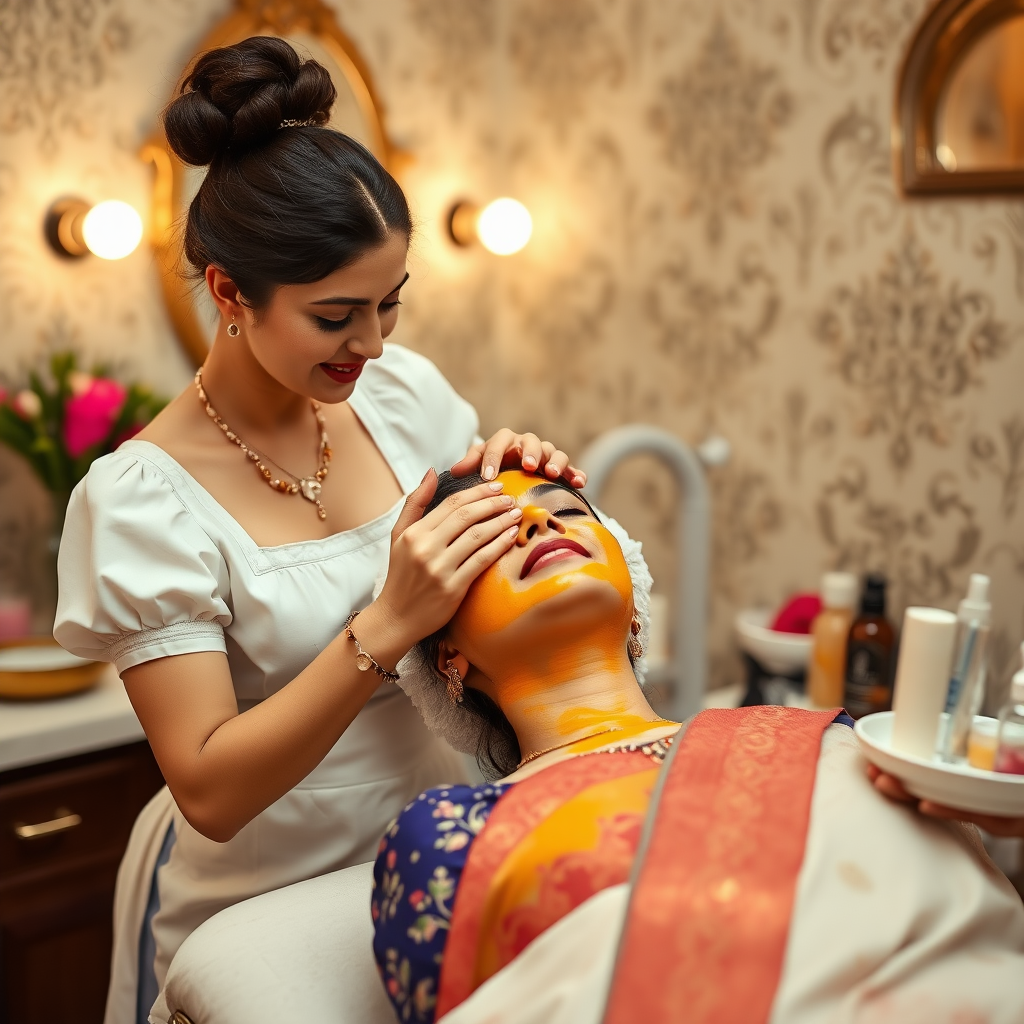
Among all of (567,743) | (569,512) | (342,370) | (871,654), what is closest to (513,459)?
(569,512)

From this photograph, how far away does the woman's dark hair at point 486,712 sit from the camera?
48.9 inches

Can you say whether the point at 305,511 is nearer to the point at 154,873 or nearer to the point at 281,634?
the point at 281,634

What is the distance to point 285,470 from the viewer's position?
1.35 m

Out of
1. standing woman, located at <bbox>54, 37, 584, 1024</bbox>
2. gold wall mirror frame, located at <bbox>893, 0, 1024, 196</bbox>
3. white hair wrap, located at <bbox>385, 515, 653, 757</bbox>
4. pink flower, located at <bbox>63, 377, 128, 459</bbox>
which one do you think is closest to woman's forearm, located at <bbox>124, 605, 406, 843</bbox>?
standing woman, located at <bbox>54, 37, 584, 1024</bbox>

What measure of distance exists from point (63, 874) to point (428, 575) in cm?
112

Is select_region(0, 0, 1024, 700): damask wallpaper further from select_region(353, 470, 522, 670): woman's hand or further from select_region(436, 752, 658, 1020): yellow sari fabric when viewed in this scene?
select_region(436, 752, 658, 1020): yellow sari fabric

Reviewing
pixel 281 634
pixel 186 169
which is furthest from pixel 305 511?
pixel 186 169

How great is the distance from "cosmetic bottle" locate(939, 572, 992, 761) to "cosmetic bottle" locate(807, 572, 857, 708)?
109cm

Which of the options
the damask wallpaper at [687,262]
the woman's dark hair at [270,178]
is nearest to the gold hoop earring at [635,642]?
the woman's dark hair at [270,178]

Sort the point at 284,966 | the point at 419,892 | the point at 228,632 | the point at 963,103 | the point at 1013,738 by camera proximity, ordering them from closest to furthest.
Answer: the point at 1013,738, the point at 419,892, the point at 284,966, the point at 228,632, the point at 963,103

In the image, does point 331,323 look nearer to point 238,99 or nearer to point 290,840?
point 238,99

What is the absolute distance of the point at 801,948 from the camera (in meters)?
0.79

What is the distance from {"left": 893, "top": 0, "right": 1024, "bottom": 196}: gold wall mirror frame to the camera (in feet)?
6.21

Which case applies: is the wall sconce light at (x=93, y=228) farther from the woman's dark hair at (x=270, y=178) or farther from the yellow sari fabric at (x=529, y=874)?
the yellow sari fabric at (x=529, y=874)
